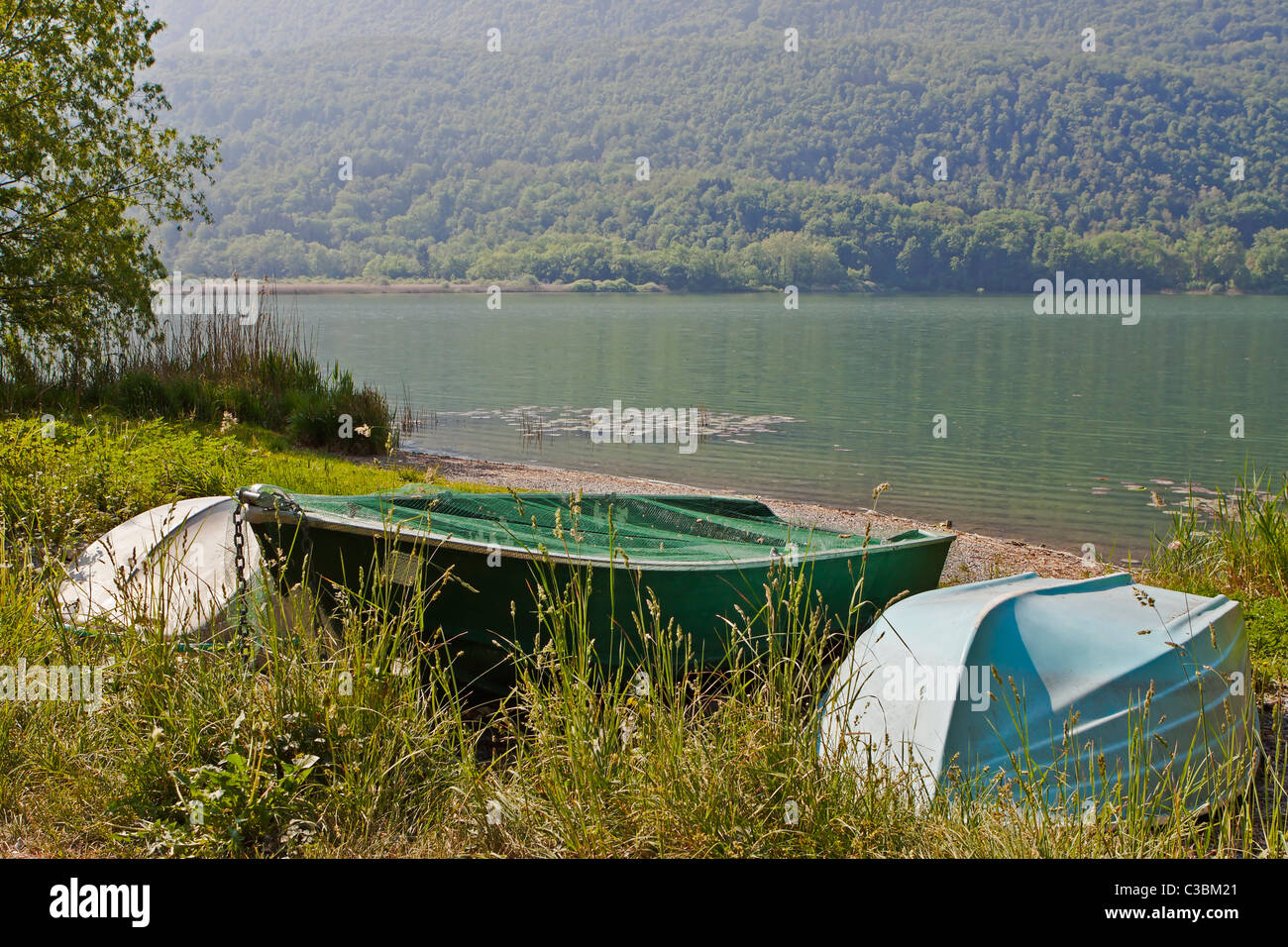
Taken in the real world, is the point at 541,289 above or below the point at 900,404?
above

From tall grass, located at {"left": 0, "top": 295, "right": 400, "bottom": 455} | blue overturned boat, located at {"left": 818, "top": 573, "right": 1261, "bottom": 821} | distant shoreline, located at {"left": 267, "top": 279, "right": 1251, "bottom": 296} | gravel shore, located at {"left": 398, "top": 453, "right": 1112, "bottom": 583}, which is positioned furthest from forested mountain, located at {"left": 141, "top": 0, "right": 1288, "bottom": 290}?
blue overturned boat, located at {"left": 818, "top": 573, "right": 1261, "bottom": 821}

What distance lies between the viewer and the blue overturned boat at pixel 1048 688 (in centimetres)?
464

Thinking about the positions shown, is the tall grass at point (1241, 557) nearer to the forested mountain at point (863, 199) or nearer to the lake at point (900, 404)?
the lake at point (900, 404)

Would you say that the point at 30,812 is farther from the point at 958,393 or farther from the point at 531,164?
the point at 531,164

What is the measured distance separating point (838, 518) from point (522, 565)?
9131mm

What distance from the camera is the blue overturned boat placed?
4637 mm

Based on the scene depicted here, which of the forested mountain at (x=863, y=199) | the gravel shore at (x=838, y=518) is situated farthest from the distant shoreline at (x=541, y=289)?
the gravel shore at (x=838, y=518)

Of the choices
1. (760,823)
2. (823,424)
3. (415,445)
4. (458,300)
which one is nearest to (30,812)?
(760,823)

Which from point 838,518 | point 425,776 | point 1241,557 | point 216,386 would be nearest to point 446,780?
point 425,776

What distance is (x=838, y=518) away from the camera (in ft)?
46.3

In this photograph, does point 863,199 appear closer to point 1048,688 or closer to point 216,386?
point 216,386

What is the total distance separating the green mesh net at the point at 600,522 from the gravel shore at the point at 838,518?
724mm
